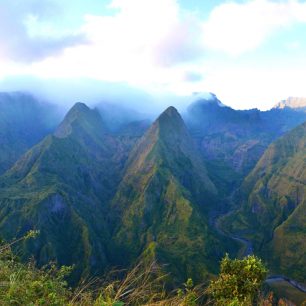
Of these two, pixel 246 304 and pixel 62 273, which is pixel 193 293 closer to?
pixel 246 304

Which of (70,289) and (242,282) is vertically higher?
(70,289)

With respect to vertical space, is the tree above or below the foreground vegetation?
below

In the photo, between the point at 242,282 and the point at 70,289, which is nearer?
the point at 70,289

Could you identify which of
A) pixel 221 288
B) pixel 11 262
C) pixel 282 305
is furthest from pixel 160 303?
pixel 221 288

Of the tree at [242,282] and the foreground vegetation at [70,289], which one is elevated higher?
the foreground vegetation at [70,289]

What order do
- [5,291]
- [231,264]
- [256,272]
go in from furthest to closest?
[231,264] < [256,272] < [5,291]

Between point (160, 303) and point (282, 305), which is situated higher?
point (160, 303)

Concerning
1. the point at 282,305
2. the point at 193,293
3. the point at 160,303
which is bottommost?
the point at 282,305

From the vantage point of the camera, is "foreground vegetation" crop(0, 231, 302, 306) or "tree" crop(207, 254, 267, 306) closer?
"foreground vegetation" crop(0, 231, 302, 306)

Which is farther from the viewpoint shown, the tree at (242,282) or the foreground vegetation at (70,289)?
the tree at (242,282)

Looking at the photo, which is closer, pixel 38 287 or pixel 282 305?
pixel 38 287

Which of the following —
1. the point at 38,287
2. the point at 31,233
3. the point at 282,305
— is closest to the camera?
the point at 38,287
